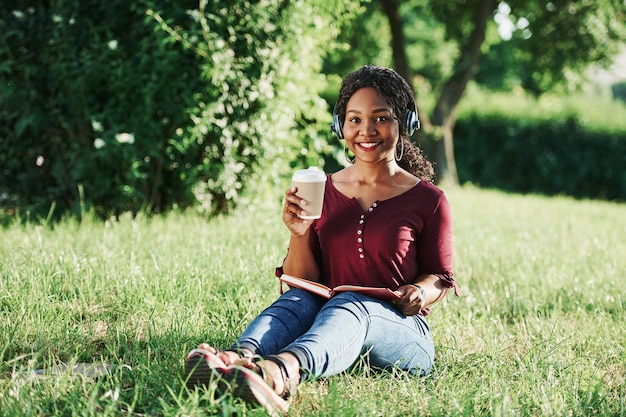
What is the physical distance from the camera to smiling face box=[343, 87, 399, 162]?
2.88 m

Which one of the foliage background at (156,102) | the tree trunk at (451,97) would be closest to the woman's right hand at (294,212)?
the foliage background at (156,102)

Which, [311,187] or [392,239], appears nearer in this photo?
[311,187]

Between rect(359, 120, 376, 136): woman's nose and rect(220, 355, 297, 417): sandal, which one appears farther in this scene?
rect(359, 120, 376, 136): woman's nose

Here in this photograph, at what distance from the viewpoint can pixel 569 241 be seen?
6426 millimetres

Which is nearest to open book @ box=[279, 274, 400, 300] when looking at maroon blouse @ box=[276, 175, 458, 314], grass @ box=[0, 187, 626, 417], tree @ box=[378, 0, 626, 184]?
maroon blouse @ box=[276, 175, 458, 314]

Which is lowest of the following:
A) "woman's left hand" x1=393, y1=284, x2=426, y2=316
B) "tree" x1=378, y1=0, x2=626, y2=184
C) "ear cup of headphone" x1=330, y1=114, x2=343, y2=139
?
"woman's left hand" x1=393, y1=284, x2=426, y2=316

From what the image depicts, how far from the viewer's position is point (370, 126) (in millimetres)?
2877

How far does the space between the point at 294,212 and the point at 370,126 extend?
0.51 metres

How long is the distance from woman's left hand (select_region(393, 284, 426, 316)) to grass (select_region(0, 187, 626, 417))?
286 mm

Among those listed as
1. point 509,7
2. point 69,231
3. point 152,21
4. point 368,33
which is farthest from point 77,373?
point 368,33

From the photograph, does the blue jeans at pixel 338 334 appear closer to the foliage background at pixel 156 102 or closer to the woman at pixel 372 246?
the woman at pixel 372 246

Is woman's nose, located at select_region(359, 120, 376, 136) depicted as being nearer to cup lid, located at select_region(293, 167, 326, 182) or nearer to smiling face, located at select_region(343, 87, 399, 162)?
smiling face, located at select_region(343, 87, 399, 162)

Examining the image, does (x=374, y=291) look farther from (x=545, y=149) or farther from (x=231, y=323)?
(x=545, y=149)

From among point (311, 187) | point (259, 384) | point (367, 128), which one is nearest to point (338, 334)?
point (259, 384)
